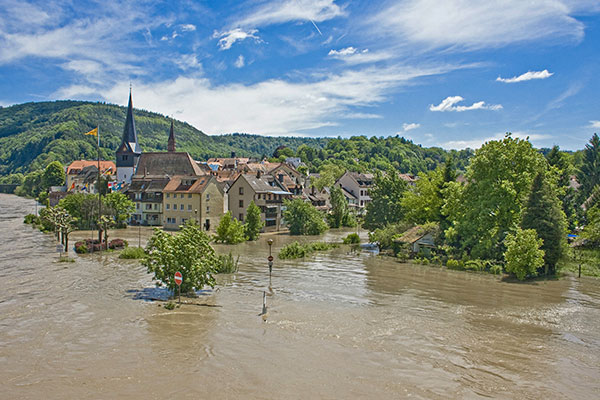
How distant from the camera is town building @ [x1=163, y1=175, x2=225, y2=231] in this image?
59.9 m

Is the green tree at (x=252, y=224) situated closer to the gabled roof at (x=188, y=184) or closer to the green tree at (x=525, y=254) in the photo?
the gabled roof at (x=188, y=184)

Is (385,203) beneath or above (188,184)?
beneath

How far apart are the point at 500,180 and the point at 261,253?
2172 cm

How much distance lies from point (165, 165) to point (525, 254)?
6280cm

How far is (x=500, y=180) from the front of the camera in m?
35.8

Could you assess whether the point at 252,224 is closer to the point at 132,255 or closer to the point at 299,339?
the point at 132,255

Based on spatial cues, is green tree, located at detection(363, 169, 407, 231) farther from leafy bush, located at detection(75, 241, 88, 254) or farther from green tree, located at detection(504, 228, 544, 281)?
leafy bush, located at detection(75, 241, 88, 254)

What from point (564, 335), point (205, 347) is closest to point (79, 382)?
point (205, 347)

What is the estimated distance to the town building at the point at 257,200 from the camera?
61.4 meters

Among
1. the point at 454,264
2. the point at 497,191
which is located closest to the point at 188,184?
the point at 454,264

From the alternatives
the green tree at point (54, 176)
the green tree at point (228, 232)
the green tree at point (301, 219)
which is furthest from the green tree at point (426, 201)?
the green tree at point (54, 176)

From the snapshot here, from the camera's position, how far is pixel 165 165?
7925 cm

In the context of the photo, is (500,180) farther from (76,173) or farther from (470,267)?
(76,173)

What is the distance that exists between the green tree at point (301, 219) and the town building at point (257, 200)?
3067 mm
